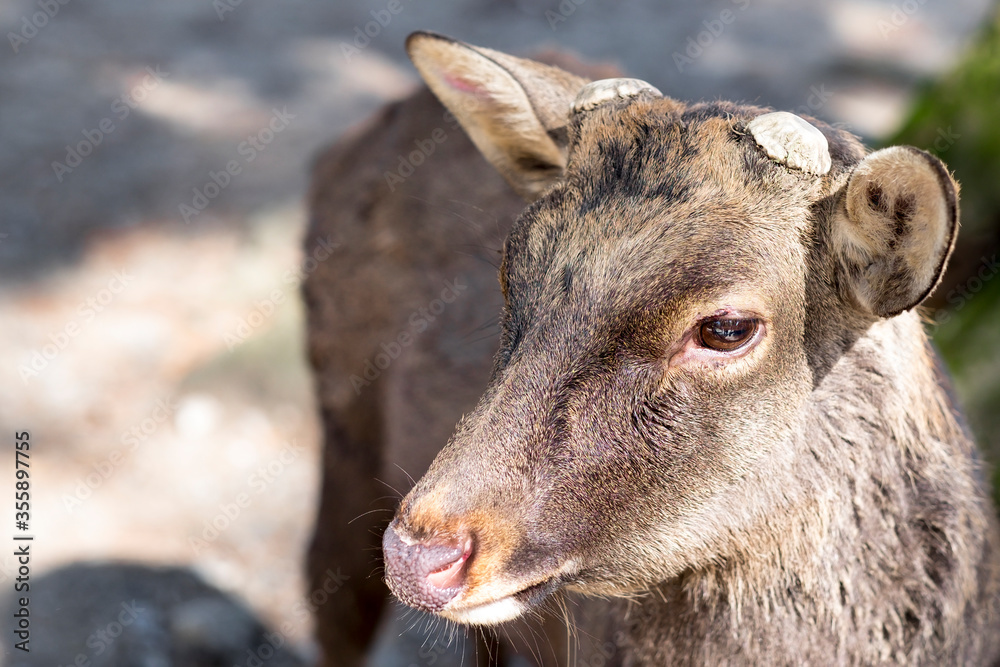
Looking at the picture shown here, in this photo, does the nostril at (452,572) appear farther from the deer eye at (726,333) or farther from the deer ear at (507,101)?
the deer ear at (507,101)

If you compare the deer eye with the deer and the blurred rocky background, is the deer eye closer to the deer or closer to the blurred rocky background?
the deer

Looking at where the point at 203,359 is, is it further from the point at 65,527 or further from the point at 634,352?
the point at 634,352

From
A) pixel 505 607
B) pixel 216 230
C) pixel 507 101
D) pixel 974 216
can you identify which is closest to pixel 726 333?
pixel 505 607

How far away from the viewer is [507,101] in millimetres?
3227

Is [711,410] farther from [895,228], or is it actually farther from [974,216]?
[974,216]

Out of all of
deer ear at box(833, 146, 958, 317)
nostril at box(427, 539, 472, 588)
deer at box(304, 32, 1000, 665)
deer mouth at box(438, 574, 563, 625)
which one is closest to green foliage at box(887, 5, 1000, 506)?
deer at box(304, 32, 1000, 665)

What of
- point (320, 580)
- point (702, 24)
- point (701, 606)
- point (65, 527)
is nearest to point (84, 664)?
point (65, 527)

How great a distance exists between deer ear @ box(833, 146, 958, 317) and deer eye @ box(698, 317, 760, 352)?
1.10 ft

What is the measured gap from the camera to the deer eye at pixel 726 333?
2.48m

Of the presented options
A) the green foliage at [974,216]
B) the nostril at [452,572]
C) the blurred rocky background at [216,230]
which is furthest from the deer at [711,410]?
the green foliage at [974,216]

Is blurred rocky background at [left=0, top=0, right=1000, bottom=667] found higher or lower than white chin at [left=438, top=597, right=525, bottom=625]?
lower

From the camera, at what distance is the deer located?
2.43 meters

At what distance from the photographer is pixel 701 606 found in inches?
115

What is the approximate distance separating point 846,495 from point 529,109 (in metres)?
1.63
